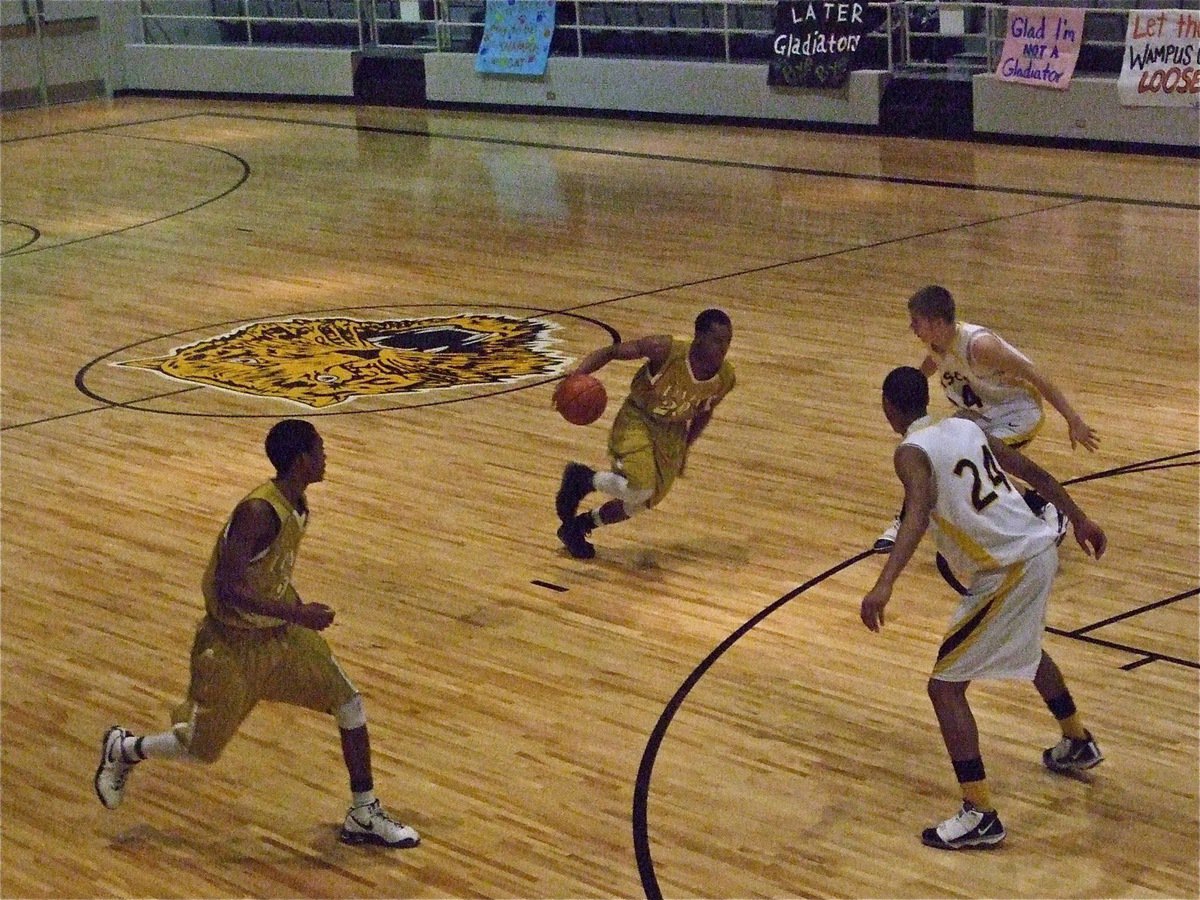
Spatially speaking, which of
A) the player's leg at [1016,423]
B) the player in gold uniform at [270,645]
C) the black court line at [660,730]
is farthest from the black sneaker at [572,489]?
the player in gold uniform at [270,645]

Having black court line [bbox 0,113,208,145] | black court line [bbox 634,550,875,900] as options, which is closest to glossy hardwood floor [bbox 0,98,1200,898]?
black court line [bbox 634,550,875,900]

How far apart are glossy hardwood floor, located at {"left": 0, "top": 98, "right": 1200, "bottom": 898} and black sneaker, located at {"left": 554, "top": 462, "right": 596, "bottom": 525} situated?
21 centimetres

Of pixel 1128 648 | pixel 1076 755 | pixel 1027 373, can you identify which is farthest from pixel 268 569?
pixel 1128 648

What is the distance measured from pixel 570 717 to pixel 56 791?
6.06 ft

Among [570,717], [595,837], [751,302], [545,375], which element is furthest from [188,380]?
[595,837]

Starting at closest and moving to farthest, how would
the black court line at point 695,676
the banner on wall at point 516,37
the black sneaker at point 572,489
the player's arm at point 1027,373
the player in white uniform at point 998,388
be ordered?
1. the black court line at point 695,676
2. the player's arm at point 1027,373
3. the player in white uniform at point 998,388
4. the black sneaker at point 572,489
5. the banner on wall at point 516,37

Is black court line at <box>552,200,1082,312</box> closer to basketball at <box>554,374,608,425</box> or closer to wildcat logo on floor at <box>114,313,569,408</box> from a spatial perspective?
wildcat logo on floor at <box>114,313,569,408</box>

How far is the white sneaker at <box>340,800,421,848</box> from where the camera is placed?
558 centimetres

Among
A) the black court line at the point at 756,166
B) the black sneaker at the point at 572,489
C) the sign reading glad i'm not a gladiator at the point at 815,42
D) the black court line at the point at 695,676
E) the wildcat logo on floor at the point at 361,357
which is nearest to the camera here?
the black court line at the point at 695,676

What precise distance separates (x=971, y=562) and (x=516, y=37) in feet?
64.2

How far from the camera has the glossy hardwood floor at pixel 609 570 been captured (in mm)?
5594

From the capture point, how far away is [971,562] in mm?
5336

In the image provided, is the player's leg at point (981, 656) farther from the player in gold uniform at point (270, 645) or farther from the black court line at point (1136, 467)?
the black court line at point (1136, 467)

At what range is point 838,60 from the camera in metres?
20.5
